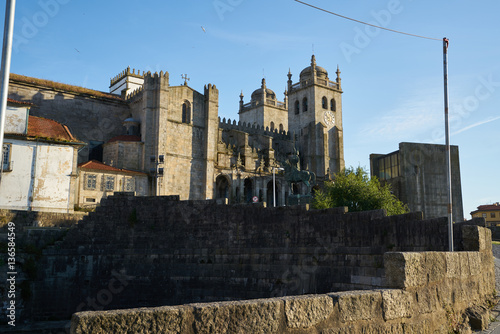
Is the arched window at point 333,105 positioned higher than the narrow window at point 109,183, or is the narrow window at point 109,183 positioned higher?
the arched window at point 333,105

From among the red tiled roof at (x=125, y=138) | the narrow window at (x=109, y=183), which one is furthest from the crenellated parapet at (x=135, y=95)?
the narrow window at (x=109, y=183)

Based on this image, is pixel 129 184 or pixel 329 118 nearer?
pixel 129 184

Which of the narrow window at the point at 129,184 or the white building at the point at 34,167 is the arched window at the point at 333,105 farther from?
the white building at the point at 34,167

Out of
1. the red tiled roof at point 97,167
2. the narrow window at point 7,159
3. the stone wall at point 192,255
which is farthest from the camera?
the red tiled roof at point 97,167

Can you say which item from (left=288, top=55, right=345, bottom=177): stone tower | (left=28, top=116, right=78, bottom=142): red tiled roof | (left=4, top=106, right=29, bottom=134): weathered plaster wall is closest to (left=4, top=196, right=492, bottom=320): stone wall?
(left=28, top=116, right=78, bottom=142): red tiled roof

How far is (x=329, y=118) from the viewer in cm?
6762

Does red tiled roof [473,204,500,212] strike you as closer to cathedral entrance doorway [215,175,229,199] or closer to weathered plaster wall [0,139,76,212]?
cathedral entrance doorway [215,175,229,199]

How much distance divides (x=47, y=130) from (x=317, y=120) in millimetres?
41835

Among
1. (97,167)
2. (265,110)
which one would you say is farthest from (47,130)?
(265,110)

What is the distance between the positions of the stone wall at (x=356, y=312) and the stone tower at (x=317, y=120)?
53845mm

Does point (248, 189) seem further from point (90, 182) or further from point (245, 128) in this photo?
point (90, 182)

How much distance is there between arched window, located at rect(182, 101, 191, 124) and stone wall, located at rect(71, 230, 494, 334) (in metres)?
40.8

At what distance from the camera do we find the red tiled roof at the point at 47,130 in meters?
30.8

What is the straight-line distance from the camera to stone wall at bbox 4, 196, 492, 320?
1491cm
